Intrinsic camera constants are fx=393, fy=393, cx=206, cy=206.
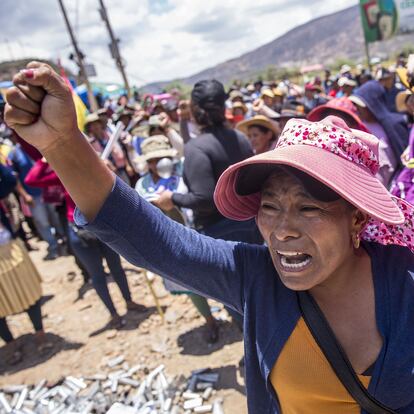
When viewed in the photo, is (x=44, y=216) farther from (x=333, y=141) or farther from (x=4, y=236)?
(x=333, y=141)

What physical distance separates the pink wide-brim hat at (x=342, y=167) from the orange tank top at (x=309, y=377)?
1.55ft

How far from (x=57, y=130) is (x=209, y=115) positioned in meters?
2.26

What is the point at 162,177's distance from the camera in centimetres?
404

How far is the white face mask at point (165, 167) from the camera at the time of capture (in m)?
3.96

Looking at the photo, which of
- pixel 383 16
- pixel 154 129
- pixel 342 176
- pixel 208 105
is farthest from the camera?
pixel 383 16

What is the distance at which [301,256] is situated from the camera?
1.32 metres

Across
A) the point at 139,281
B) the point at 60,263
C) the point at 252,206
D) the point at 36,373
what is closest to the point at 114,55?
the point at 60,263

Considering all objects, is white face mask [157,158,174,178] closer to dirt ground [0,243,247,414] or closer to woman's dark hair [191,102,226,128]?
woman's dark hair [191,102,226,128]

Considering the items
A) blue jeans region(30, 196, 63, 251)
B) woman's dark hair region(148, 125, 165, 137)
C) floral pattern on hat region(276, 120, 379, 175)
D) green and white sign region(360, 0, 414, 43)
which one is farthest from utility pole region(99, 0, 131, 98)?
floral pattern on hat region(276, 120, 379, 175)

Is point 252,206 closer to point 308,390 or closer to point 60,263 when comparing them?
point 308,390

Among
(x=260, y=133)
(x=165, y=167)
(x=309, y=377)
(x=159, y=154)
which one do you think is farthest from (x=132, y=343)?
(x=309, y=377)

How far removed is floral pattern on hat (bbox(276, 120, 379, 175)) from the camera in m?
1.26

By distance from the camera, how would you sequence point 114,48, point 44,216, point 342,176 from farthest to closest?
point 114,48, point 44,216, point 342,176

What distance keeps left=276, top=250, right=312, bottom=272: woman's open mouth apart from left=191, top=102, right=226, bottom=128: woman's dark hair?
6.95ft
